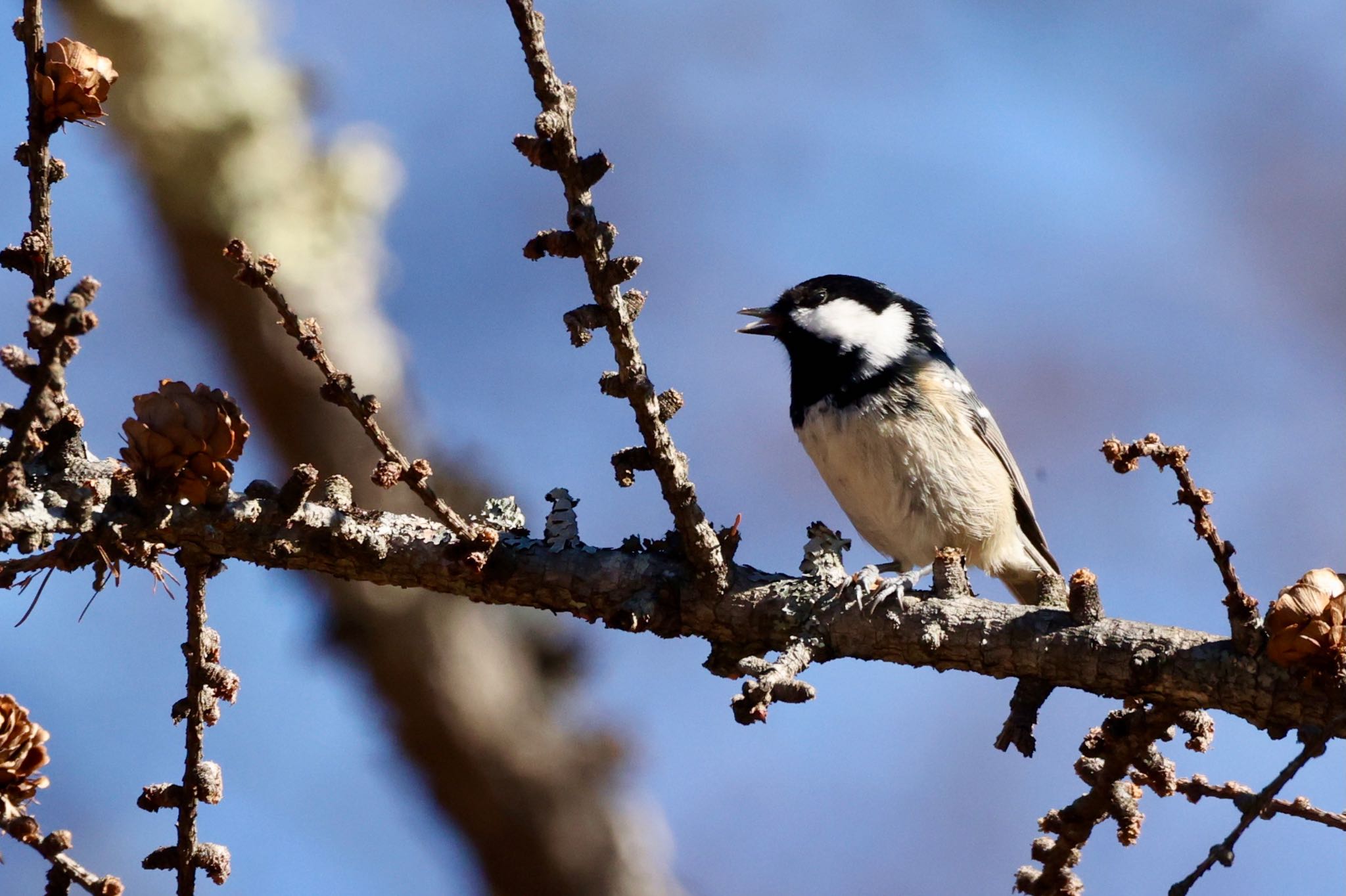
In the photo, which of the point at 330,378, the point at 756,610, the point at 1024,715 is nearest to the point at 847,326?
the point at 756,610

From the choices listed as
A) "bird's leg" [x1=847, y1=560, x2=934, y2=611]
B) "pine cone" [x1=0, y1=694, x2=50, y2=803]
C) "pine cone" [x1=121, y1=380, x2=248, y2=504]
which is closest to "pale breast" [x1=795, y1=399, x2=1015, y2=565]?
"bird's leg" [x1=847, y1=560, x2=934, y2=611]

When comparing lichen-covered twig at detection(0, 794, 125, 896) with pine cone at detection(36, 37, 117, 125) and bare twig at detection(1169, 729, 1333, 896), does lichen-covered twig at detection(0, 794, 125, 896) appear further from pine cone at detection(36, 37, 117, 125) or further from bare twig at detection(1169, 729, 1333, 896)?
bare twig at detection(1169, 729, 1333, 896)

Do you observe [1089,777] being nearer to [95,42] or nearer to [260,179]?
[260,179]

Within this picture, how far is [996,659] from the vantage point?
1949 mm

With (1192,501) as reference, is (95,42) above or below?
above

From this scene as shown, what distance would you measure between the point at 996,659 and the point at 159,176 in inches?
122

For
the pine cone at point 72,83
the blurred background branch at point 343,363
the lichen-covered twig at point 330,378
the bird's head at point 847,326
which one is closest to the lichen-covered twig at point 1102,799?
the lichen-covered twig at point 330,378

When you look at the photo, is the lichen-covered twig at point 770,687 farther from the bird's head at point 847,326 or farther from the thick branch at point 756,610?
the bird's head at point 847,326

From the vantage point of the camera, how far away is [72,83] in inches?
58.1

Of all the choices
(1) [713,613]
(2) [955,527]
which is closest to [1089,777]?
(1) [713,613]

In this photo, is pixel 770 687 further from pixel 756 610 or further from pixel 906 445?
pixel 906 445

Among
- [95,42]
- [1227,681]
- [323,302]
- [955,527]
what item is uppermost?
[95,42]

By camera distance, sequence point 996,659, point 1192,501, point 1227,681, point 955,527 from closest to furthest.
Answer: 1. point 1192,501
2. point 1227,681
3. point 996,659
4. point 955,527

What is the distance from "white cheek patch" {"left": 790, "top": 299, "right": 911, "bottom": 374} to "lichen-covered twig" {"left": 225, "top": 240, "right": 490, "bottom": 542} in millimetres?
2172
